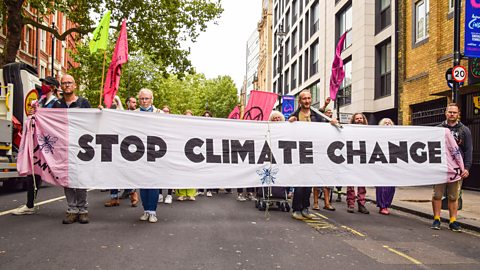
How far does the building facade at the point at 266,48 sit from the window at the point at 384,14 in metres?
36.5

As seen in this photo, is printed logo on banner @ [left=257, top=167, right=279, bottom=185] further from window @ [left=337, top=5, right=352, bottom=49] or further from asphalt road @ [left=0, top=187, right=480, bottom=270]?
window @ [left=337, top=5, right=352, bottom=49]

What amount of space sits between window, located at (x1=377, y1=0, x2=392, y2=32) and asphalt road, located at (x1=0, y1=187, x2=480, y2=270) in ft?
52.0

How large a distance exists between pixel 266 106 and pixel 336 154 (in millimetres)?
4442

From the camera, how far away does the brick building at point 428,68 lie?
49.1ft

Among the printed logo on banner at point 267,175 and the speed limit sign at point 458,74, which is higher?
the speed limit sign at point 458,74

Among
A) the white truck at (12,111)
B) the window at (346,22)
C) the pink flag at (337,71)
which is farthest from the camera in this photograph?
the window at (346,22)

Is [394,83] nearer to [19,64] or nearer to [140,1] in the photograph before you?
[140,1]

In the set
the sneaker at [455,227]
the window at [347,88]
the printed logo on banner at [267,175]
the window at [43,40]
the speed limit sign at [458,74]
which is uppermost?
the window at [43,40]

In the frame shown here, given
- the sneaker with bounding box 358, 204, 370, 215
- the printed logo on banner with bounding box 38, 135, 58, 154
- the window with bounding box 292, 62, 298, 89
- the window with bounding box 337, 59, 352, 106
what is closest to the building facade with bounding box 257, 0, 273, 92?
the window with bounding box 292, 62, 298, 89

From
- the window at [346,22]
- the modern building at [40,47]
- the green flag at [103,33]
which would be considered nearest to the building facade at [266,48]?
the modern building at [40,47]

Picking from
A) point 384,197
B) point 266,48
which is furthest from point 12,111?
point 266,48

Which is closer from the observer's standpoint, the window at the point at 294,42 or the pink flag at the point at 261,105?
the pink flag at the point at 261,105

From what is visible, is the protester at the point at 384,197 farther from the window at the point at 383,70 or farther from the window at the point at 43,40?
the window at the point at 43,40

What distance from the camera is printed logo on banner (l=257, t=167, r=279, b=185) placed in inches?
293
